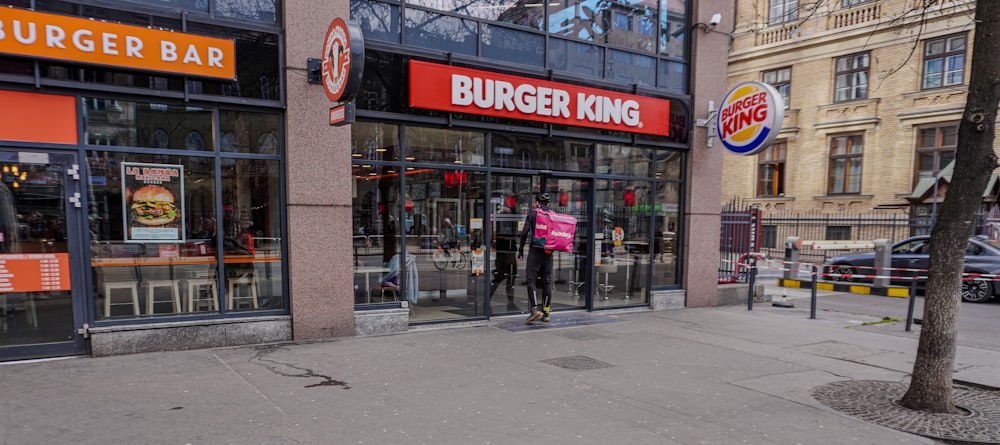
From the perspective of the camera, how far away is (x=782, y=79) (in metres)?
26.6

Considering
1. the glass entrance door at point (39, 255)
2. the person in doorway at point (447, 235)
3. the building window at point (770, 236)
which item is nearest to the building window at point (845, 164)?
the building window at point (770, 236)

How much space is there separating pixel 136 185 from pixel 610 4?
304 inches

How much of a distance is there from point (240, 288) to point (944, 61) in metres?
25.9

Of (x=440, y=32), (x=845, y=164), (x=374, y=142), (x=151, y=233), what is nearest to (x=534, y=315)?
(x=374, y=142)

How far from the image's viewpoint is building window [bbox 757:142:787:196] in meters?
27.0

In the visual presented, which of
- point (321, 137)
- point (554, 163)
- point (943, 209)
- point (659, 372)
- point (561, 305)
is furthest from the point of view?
point (561, 305)

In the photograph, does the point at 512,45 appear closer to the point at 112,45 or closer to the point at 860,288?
the point at 112,45

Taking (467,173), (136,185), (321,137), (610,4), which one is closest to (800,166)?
(610,4)

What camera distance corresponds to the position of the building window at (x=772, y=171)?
27016 millimetres

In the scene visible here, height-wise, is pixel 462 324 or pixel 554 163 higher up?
pixel 554 163

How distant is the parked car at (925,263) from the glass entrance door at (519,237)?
21.4 ft

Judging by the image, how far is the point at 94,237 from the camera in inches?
244

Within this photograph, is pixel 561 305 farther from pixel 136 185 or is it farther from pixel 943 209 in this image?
pixel 136 185

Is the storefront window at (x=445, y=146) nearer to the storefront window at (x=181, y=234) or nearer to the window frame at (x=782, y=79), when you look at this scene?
the storefront window at (x=181, y=234)
